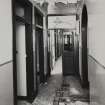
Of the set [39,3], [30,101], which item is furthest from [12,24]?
[39,3]

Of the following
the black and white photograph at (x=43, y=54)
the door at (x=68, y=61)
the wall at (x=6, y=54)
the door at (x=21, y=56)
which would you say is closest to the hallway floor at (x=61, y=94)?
the black and white photograph at (x=43, y=54)

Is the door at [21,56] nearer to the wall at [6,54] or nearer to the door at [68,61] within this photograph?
the wall at [6,54]

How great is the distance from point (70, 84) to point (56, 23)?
2.63 meters

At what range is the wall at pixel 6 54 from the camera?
9.42 feet

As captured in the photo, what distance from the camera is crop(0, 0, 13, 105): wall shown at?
113 inches

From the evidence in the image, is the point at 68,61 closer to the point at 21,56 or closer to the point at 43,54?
the point at 43,54

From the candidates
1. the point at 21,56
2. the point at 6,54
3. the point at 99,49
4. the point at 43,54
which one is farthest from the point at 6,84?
the point at 43,54

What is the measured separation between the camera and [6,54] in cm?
304

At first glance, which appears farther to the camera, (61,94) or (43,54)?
(43,54)

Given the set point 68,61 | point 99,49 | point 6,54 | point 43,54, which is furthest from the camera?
point 68,61

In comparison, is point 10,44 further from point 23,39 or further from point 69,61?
point 69,61

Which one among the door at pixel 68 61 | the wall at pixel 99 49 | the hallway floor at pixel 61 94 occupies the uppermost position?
the wall at pixel 99 49

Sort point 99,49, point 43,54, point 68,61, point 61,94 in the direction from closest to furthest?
point 99,49, point 61,94, point 43,54, point 68,61

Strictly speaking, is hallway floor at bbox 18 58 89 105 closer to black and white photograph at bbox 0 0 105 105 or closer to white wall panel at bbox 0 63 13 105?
black and white photograph at bbox 0 0 105 105
